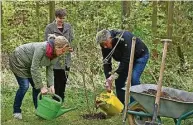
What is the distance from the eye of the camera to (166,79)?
22.5ft

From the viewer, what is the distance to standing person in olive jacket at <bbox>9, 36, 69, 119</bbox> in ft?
14.9

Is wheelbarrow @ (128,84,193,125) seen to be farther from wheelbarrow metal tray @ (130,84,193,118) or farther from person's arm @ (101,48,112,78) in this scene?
person's arm @ (101,48,112,78)

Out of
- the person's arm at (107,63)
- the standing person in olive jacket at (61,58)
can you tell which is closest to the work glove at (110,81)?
the person's arm at (107,63)

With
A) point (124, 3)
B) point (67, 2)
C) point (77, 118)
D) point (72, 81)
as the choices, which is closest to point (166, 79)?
point (72, 81)

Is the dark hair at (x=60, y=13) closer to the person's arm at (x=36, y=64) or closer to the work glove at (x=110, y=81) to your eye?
the person's arm at (x=36, y=64)

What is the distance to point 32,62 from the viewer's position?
15.3 ft

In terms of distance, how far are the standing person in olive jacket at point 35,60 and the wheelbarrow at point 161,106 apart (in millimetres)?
1033

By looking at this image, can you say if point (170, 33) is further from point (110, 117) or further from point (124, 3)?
point (110, 117)

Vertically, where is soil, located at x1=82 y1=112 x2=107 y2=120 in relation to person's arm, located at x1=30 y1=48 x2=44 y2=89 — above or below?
below

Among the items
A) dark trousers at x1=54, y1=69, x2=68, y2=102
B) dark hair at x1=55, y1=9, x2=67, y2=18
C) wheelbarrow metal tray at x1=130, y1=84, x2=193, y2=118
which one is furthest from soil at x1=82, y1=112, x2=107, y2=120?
dark hair at x1=55, y1=9, x2=67, y2=18

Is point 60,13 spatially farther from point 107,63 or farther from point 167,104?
point 167,104

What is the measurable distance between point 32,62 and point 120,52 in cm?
124

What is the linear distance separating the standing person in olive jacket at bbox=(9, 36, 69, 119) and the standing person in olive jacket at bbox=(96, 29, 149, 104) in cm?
57

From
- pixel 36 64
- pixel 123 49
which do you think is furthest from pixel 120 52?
pixel 36 64
